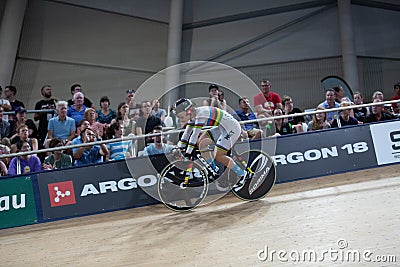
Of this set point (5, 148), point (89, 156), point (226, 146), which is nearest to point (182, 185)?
point (226, 146)

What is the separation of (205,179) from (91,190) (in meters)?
1.55

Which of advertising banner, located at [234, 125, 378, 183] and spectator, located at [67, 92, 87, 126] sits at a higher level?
spectator, located at [67, 92, 87, 126]

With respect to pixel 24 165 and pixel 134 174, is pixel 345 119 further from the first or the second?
pixel 24 165

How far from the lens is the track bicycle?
5738 millimetres

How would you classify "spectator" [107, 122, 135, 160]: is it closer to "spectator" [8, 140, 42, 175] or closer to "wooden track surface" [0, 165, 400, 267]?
"wooden track surface" [0, 165, 400, 267]

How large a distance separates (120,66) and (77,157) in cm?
586

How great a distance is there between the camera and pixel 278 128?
7086 mm

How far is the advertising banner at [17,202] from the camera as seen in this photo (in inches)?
243

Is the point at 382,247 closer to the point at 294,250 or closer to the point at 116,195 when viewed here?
the point at 294,250

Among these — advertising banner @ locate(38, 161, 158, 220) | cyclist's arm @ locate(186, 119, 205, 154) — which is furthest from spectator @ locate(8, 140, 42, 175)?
cyclist's arm @ locate(186, 119, 205, 154)

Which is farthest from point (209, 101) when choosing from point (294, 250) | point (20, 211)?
point (294, 250)

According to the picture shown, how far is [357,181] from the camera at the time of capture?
6289 mm

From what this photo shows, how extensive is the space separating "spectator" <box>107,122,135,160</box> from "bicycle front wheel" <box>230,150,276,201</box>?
60.6 inches

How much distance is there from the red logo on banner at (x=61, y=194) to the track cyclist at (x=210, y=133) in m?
1.72
